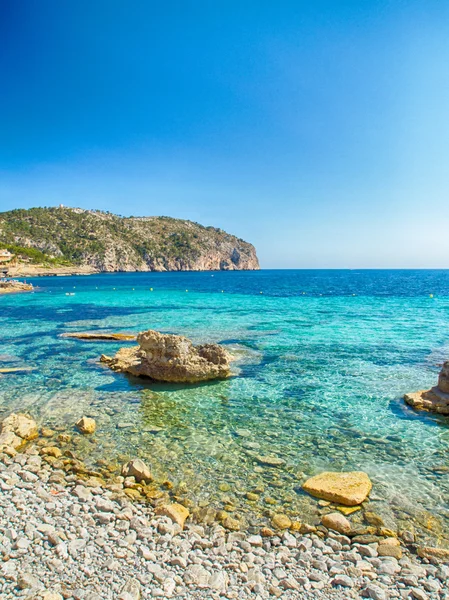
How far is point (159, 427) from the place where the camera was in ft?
33.7

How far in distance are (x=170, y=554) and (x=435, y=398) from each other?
9.75 m

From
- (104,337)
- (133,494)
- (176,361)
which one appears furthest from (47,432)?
(104,337)

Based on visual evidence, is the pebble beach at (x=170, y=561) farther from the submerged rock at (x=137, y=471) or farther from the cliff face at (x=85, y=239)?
the cliff face at (x=85, y=239)

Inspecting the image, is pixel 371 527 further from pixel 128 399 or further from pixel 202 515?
pixel 128 399

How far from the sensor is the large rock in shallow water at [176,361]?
1446 cm

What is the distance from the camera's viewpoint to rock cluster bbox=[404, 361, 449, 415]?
37.0 ft

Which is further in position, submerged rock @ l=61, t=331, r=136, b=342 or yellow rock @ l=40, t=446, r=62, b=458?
submerged rock @ l=61, t=331, r=136, b=342

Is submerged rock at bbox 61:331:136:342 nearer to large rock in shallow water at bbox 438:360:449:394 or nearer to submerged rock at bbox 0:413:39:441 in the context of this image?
submerged rock at bbox 0:413:39:441

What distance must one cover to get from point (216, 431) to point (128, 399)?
13.1ft

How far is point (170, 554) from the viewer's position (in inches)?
212

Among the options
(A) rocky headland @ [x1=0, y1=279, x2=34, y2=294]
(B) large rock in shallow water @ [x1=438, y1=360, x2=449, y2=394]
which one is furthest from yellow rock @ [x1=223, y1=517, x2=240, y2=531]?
(A) rocky headland @ [x1=0, y1=279, x2=34, y2=294]

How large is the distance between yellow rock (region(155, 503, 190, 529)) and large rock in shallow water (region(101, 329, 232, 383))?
7924 mm

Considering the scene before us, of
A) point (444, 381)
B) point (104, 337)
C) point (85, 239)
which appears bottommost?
point (104, 337)

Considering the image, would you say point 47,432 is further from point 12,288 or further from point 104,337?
point 12,288
